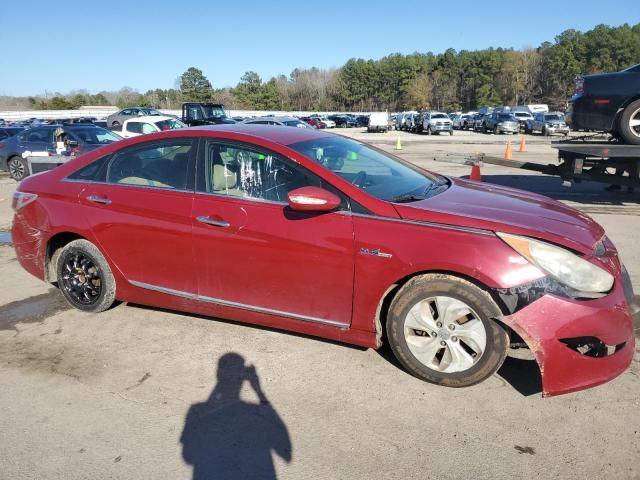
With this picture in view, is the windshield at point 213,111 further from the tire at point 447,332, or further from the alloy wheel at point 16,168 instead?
the tire at point 447,332

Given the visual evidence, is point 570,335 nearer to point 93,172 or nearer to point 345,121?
point 93,172

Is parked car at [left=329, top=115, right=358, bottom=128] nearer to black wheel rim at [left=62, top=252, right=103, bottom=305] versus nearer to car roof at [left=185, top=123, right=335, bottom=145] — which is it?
car roof at [left=185, top=123, right=335, bottom=145]

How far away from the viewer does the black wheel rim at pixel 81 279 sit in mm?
4430

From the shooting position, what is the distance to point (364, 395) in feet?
10.6

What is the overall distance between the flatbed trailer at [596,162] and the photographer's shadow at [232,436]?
692cm

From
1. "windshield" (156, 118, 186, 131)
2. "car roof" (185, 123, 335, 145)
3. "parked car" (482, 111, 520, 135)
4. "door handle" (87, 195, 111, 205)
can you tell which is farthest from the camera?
"parked car" (482, 111, 520, 135)

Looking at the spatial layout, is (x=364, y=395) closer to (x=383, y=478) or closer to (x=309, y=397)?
(x=309, y=397)

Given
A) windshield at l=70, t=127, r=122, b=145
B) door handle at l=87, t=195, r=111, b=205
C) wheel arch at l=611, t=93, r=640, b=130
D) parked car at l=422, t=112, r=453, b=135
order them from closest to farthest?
door handle at l=87, t=195, r=111, b=205 → wheel arch at l=611, t=93, r=640, b=130 → windshield at l=70, t=127, r=122, b=145 → parked car at l=422, t=112, r=453, b=135

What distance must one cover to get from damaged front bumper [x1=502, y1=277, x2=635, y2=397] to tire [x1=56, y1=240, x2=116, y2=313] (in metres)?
3.20

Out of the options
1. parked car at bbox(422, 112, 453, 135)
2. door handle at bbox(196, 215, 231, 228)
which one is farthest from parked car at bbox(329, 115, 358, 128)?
door handle at bbox(196, 215, 231, 228)

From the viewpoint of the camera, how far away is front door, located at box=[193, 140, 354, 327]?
3379mm

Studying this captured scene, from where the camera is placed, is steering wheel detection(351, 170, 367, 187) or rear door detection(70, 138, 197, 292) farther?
rear door detection(70, 138, 197, 292)

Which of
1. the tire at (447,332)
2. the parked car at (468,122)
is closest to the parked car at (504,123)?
the parked car at (468,122)

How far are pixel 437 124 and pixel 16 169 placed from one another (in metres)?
32.8
